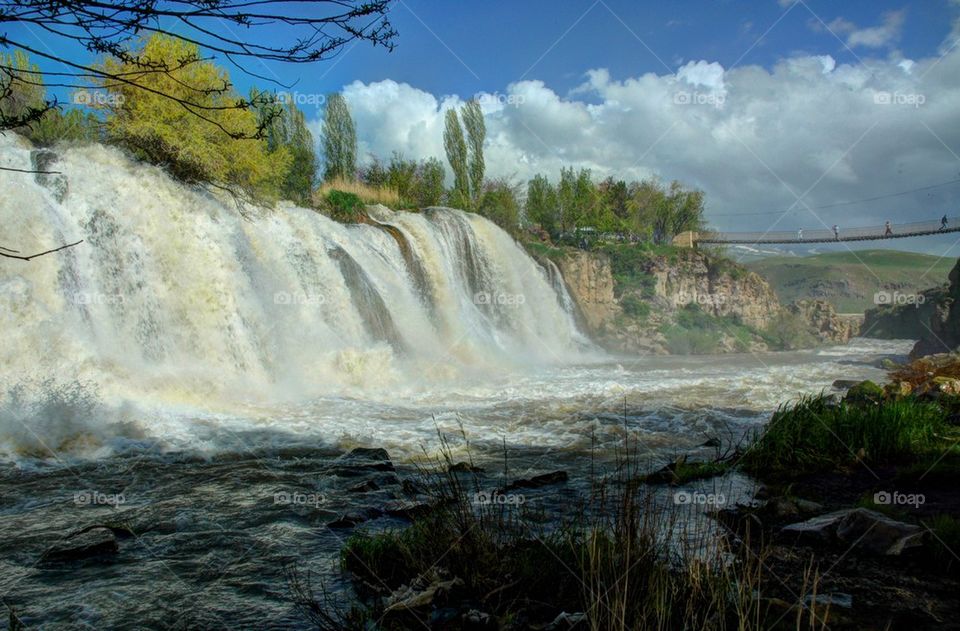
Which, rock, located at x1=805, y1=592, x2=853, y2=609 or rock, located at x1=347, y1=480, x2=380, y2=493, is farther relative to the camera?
rock, located at x1=347, y1=480, x2=380, y2=493

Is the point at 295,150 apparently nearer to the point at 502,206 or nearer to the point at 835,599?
the point at 502,206

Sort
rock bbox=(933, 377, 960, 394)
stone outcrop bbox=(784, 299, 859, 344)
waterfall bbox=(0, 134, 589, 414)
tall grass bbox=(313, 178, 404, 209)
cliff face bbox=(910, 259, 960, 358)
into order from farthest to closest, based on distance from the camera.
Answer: stone outcrop bbox=(784, 299, 859, 344)
cliff face bbox=(910, 259, 960, 358)
tall grass bbox=(313, 178, 404, 209)
waterfall bbox=(0, 134, 589, 414)
rock bbox=(933, 377, 960, 394)

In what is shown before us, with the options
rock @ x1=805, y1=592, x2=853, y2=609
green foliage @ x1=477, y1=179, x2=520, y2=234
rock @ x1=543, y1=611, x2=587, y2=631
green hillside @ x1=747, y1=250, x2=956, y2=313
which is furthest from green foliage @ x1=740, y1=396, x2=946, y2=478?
green hillside @ x1=747, y1=250, x2=956, y2=313

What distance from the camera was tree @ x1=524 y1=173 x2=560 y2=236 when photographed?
46062mm

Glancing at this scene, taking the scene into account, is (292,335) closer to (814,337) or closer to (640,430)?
(640,430)

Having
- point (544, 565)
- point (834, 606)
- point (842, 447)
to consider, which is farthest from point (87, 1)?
point (842, 447)

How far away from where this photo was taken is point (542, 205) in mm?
46844

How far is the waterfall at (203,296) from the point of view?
12656 mm

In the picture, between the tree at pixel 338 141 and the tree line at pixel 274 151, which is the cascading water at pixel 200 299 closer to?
the tree line at pixel 274 151

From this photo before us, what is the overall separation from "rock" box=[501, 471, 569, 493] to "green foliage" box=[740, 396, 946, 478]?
2096 millimetres

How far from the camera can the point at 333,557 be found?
17.3ft

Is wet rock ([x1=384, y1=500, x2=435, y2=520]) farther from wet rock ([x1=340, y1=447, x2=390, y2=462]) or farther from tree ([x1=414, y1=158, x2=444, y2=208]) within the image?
tree ([x1=414, y1=158, x2=444, y2=208])

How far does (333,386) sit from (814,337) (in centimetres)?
4113

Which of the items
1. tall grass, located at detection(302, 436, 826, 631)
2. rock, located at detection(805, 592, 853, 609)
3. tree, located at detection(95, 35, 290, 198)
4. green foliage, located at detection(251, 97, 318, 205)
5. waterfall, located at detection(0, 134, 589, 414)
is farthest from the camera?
green foliage, located at detection(251, 97, 318, 205)
